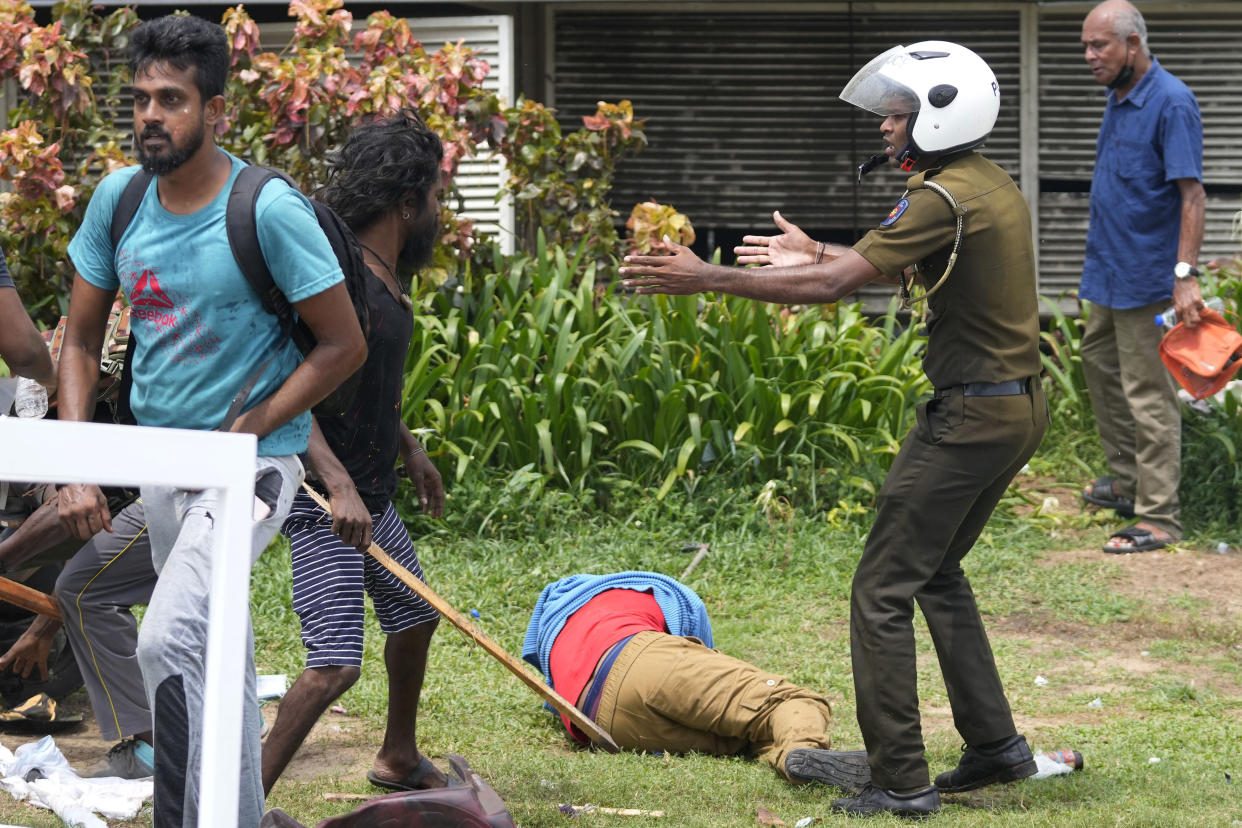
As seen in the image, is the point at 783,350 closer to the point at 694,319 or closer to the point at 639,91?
the point at 694,319

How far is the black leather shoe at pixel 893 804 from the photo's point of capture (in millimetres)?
4090

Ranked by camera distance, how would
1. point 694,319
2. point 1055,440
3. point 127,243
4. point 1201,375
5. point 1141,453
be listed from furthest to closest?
point 1055,440 < point 694,319 < point 1141,453 < point 1201,375 < point 127,243

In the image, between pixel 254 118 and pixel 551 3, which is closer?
pixel 254 118

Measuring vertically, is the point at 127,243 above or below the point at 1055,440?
above

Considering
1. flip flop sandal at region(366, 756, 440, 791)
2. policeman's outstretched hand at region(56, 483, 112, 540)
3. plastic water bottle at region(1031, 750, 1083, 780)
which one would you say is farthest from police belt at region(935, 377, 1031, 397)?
policeman's outstretched hand at region(56, 483, 112, 540)

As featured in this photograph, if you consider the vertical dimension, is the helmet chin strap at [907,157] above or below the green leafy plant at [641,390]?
above

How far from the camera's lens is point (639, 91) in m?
9.20

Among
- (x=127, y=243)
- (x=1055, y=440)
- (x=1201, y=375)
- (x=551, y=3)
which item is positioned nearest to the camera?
(x=127, y=243)

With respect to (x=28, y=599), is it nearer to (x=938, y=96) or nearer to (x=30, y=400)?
(x=30, y=400)

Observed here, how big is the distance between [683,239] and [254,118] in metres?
2.40

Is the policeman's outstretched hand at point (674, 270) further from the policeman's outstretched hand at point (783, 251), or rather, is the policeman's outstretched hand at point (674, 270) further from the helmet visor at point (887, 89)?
the helmet visor at point (887, 89)

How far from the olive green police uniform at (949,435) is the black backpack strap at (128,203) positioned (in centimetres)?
194

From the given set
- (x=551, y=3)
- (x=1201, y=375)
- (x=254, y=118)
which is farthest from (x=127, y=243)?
(x=551, y=3)

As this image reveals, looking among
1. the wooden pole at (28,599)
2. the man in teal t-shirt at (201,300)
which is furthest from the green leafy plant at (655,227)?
the man in teal t-shirt at (201,300)
